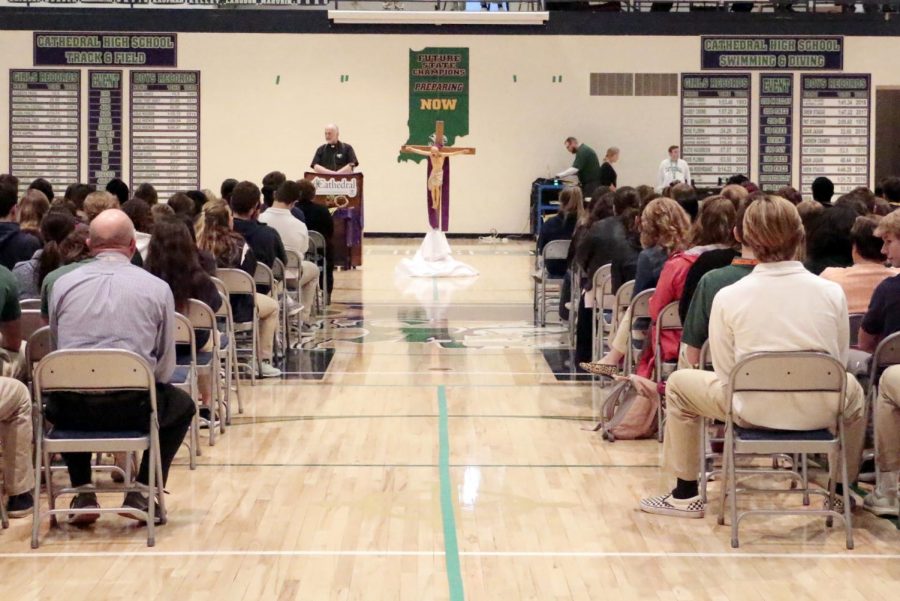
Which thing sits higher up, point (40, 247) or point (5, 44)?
point (5, 44)

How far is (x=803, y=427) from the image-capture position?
17.5ft

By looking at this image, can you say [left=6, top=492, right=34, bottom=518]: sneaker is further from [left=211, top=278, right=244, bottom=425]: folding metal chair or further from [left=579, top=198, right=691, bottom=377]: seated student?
[left=579, top=198, right=691, bottom=377]: seated student

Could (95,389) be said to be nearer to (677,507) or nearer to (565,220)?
(677,507)

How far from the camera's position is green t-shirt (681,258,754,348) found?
5.87 meters

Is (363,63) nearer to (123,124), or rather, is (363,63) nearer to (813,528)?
(123,124)

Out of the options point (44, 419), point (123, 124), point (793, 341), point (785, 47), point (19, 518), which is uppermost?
point (785, 47)

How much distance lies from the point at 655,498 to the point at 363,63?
16.2 meters

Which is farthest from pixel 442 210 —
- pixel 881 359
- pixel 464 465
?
pixel 881 359

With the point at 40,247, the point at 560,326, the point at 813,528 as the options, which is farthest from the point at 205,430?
the point at 560,326

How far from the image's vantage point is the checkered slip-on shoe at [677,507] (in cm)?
583

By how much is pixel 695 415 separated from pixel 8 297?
297 centimetres

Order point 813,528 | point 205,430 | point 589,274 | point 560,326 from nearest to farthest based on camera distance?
point 813,528
point 205,430
point 589,274
point 560,326

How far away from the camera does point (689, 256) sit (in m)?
6.91

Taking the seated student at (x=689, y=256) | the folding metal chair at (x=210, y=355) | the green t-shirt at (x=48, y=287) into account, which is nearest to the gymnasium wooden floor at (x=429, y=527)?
the folding metal chair at (x=210, y=355)
